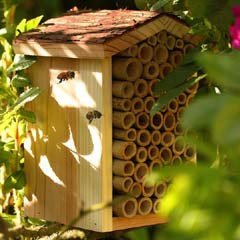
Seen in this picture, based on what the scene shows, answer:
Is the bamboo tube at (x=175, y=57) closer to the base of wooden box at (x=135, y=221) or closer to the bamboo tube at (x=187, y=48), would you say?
the bamboo tube at (x=187, y=48)

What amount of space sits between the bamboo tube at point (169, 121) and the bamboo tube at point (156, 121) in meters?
0.02

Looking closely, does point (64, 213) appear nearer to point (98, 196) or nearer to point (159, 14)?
point (98, 196)

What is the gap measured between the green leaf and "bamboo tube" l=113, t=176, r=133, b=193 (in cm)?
36

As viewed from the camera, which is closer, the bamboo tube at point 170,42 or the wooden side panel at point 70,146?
the wooden side panel at point 70,146

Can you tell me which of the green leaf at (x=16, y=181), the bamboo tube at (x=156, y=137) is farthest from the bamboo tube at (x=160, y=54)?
the green leaf at (x=16, y=181)

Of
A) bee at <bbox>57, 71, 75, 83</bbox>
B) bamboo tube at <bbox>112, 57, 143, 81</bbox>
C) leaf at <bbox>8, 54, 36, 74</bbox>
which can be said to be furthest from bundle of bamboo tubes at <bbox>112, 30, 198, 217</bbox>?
leaf at <bbox>8, 54, 36, 74</bbox>

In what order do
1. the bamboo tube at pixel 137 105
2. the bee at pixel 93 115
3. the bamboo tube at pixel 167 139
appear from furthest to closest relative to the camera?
the bamboo tube at pixel 167 139
the bamboo tube at pixel 137 105
the bee at pixel 93 115

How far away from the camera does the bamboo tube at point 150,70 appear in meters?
2.27

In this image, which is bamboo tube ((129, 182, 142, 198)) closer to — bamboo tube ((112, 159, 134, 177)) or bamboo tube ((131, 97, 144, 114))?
bamboo tube ((112, 159, 134, 177))

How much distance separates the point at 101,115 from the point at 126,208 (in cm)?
31

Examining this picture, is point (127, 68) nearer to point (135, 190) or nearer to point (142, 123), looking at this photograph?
point (142, 123)

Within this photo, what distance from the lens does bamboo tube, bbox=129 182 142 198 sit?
228 centimetres

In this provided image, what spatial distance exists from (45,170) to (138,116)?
344 mm

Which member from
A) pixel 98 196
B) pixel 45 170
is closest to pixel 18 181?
pixel 45 170
